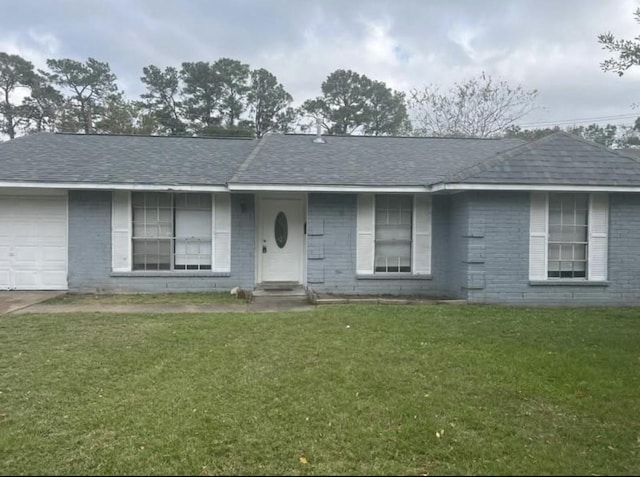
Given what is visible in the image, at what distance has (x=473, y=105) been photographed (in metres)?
30.6

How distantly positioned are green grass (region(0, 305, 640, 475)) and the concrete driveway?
157 cm

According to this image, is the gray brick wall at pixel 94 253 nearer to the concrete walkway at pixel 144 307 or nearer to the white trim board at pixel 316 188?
the concrete walkway at pixel 144 307

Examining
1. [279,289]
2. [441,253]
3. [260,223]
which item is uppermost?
[260,223]

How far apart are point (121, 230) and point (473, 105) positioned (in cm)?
2577

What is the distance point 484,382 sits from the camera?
4.94 m

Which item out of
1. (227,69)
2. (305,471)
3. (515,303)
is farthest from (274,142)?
(227,69)

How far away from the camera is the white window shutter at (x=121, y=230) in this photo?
11.0 meters

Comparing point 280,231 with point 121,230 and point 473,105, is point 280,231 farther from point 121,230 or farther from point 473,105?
point 473,105

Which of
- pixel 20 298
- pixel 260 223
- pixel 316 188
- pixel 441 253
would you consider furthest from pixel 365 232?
pixel 20 298

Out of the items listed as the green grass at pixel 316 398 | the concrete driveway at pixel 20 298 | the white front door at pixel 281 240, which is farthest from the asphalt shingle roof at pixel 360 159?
the concrete driveway at pixel 20 298

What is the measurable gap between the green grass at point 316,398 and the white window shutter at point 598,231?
3.08 metres

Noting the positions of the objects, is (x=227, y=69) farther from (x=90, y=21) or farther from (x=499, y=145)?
(x=499, y=145)

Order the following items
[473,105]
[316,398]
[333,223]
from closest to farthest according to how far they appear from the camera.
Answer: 1. [316,398]
2. [333,223]
3. [473,105]

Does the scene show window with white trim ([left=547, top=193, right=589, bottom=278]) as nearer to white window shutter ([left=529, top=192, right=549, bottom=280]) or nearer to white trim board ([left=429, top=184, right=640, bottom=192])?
white window shutter ([left=529, top=192, right=549, bottom=280])
